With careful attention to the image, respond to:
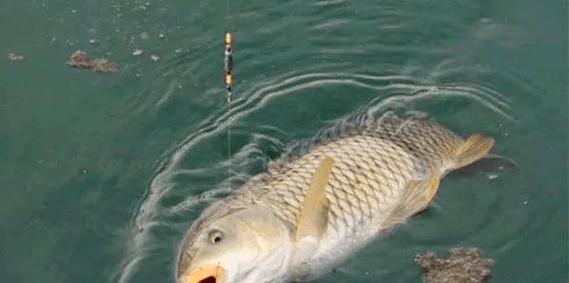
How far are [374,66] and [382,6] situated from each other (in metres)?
0.62

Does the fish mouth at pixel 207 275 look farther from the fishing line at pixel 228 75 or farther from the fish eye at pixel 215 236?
the fishing line at pixel 228 75

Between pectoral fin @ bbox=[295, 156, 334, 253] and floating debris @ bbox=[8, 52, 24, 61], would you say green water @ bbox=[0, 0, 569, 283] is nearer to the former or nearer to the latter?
floating debris @ bbox=[8, 52, 24, 61]

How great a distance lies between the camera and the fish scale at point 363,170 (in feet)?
15.9

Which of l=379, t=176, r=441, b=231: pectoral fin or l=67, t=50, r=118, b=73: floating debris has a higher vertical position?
Result: l=67, t=50, r=118, b=73: floating debris

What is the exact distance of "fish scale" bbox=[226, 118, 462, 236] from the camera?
15.9 ft

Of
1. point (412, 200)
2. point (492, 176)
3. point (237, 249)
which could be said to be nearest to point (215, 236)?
point (237, 249)

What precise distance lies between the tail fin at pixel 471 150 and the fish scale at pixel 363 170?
51mm

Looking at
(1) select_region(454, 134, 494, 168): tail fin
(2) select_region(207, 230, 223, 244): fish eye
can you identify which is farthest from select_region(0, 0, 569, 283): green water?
(2) select_region(207, 230, 223, 244): fish eye

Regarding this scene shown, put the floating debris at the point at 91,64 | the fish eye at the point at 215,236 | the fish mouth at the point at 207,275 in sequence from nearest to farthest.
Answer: the fish mouth at the point at 207,275 < the fish eye at the point at 215,236 < the floating debris at the point at 91,64

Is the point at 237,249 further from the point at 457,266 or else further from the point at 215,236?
the point at 457,266

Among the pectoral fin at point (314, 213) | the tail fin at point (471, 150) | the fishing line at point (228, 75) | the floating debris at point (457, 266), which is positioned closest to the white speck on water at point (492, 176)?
the tail fin at point (471, 150)

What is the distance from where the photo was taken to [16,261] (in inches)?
205

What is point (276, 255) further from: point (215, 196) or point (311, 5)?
point (311, 5)

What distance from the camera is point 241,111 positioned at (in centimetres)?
604
